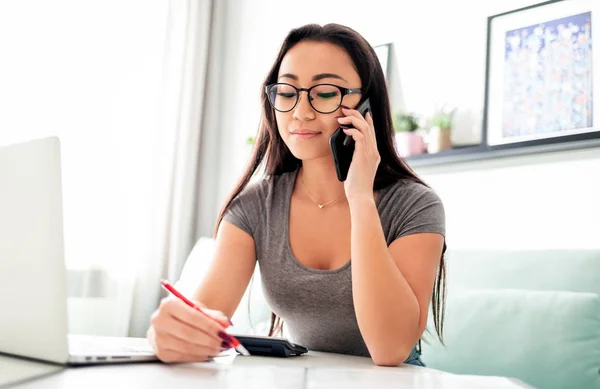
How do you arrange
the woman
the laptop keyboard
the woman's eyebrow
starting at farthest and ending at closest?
the woman's eyebrow, the woman, the laptop keyboard

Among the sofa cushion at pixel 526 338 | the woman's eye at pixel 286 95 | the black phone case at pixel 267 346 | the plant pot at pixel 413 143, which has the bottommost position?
the sofa cushion at pixel 526 338

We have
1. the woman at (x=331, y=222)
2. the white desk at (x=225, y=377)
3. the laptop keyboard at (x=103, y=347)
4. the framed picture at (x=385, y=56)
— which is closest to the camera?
the white desk at (x=225, y=377)

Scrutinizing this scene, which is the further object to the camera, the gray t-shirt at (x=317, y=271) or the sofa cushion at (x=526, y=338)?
the sofa cushion at (x=526, y=338)

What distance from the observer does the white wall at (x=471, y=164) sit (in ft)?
6.31

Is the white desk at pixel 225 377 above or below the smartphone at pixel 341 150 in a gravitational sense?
below

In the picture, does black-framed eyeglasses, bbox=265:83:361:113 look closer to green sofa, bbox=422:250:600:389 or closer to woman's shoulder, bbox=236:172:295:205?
woman's shoulder, bbox=236:172:295:205

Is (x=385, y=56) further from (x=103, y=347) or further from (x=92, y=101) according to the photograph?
(x=103, y=347)

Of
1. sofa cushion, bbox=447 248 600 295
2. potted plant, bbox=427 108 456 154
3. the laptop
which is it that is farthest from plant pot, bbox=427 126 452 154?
the laptop

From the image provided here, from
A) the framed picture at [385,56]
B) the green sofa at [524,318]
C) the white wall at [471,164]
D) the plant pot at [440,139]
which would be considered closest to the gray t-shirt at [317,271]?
the green sofa at [524,318]

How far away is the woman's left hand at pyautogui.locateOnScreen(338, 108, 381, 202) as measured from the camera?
3.86ft

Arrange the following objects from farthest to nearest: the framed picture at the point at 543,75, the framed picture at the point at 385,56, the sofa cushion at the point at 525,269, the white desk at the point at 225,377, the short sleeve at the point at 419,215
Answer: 1. the framed picture at the point at 385,56
2. the framed picture at the point at 543,75
3. the sofa cushion at the point at 525,269
4. the short sleeve at the point at 419,215
5. the white desk at the point at 225,377

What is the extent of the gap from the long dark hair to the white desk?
626 millimetres

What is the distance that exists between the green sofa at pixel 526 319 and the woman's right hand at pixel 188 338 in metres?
1.02

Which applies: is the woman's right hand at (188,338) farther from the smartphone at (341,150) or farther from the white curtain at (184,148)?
the white curtain at (184,148)
